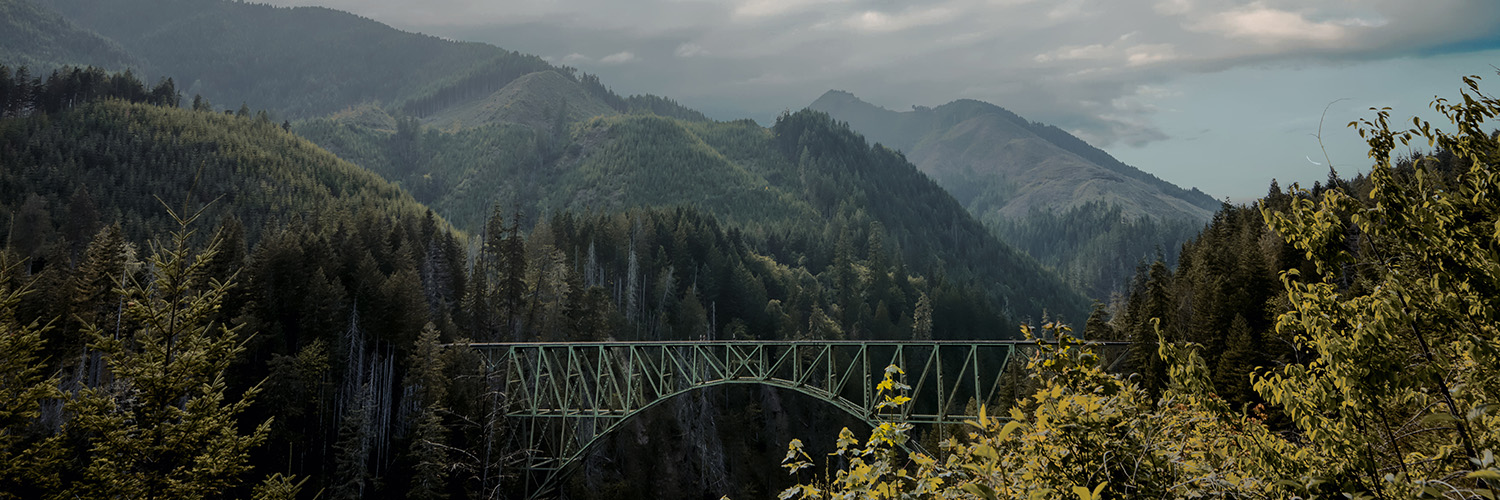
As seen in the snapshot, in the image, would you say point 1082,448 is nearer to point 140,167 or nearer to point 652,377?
point 652,377

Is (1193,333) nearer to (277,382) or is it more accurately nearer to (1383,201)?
(1383,201)

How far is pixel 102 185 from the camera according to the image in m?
121

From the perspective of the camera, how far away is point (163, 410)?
49.6 ft

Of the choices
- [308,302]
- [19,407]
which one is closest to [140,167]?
[308,302]

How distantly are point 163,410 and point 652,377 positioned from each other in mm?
72918

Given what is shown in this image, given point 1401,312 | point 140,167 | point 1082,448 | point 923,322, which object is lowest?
point 923,322

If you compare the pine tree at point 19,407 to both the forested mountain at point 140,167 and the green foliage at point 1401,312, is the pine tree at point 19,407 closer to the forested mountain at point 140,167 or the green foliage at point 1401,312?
the green foliage at point 1401,312

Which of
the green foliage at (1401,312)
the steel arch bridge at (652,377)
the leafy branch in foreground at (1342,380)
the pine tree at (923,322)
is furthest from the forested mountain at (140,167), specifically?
the green foliage at (1401,312)

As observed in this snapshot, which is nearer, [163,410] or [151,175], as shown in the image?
[163,410]

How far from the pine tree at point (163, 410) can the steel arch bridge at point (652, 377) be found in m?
24.8

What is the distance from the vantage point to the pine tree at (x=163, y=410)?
14.8 meters

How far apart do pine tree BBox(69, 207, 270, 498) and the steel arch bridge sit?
24.8 metres

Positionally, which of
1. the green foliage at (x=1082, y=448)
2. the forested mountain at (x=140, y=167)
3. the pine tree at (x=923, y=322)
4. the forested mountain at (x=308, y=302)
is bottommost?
the pine tree at (x=923, y=322)

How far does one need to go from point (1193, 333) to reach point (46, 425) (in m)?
74.0
